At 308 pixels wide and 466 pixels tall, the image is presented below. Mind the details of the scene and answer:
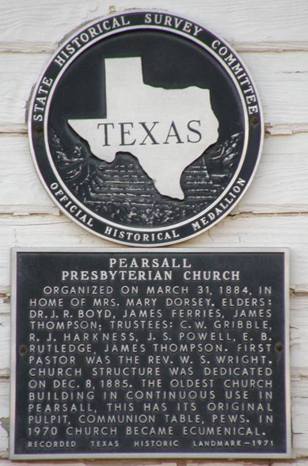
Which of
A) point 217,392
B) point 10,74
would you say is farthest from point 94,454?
point 10,74

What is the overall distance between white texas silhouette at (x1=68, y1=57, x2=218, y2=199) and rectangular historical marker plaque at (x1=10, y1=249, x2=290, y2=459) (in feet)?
1.16

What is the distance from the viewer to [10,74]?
398 centimetres

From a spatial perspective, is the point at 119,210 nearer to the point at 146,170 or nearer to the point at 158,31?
the point at 146,170

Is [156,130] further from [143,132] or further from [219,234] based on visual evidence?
[219,234]

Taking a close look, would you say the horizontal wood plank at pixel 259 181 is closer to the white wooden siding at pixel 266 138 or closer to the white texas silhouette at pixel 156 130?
the white wooden siding at pixel 266 138

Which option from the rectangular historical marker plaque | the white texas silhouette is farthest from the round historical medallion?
the rectangular historical marker plaque

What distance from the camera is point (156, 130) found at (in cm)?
395

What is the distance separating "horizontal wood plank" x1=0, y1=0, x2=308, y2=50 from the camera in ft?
13.1

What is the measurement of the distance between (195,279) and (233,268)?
16 centimetres

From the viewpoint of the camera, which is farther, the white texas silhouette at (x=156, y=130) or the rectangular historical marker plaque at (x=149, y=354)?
the white texas silhouette at (x=156, y=130)

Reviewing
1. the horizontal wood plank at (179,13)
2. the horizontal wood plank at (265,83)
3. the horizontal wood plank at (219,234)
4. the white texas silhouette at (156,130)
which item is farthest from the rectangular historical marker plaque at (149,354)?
the horizontal wood plank at (179,13)

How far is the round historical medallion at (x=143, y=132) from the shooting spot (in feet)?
12.9

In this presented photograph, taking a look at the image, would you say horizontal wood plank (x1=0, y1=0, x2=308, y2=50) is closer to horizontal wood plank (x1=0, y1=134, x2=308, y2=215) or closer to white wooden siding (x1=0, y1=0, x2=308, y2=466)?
white wooden siding (x1=0, y1=0, x2=308, y2=466)

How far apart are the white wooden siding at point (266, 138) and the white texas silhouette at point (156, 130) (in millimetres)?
242
